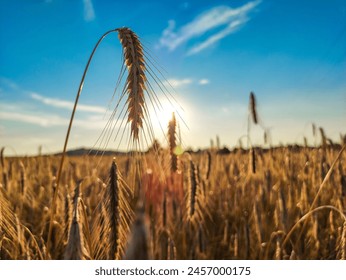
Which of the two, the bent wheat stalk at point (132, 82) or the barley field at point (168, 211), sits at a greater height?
the bent wheat stalk at point (132, 82)

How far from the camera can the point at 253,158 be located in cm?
260

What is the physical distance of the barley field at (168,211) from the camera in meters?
1.02

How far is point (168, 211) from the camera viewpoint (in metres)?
2.55

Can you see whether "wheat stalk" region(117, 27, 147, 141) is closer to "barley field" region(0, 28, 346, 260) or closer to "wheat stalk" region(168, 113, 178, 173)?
"barley field" region(0, 28, 346, 260)

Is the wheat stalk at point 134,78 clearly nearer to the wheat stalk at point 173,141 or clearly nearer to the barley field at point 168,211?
the barley field at point 168,211

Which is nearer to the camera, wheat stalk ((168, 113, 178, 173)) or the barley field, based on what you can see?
the barley field

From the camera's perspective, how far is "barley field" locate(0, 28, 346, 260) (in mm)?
1022

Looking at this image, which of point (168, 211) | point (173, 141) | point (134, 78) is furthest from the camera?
point (168, 211)

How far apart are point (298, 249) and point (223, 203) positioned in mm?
999

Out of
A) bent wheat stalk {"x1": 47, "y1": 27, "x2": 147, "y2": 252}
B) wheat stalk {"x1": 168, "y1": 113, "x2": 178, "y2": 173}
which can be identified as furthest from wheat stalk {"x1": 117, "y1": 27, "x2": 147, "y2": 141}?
wheat stalk {"x1": 168, "y1": 113, "x2": 178, "y2": 173}

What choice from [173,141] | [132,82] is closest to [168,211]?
[173,141]

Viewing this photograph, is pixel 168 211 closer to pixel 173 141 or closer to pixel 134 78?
pixel 173 141

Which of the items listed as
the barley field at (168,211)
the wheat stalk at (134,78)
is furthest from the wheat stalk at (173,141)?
the wheat stalk at (134,78)
